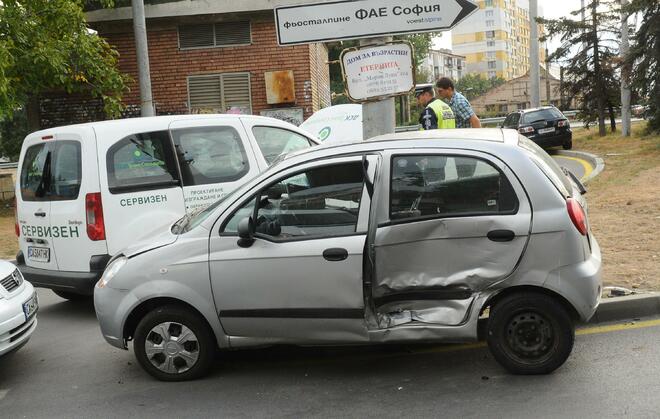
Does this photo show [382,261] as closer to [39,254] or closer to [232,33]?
[39,254]

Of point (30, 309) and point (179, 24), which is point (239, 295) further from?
point (179, 24)

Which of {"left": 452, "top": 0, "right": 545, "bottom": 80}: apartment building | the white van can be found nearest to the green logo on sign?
the white van

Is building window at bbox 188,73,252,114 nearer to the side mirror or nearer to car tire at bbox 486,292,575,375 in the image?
the side mirror

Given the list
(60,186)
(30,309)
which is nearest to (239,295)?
(30,309)

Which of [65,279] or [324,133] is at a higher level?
[324,133]

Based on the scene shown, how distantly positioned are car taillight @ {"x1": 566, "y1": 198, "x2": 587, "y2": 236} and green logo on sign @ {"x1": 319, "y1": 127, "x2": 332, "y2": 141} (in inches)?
309

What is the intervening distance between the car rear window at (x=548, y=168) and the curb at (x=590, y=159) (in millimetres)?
9349

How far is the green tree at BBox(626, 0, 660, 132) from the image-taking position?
62.5 feet

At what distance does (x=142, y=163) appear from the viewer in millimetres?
6613

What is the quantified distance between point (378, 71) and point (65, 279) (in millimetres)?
3547

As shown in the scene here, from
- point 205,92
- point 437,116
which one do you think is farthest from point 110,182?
point 205,92

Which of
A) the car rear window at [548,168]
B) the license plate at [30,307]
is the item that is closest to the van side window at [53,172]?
the license plate at [30,307]

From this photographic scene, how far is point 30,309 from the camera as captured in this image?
5402mm

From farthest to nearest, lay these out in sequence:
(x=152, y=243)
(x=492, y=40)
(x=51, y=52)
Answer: (x=492, y=40) → (x=51, y=52) → (x=152, y=243)
